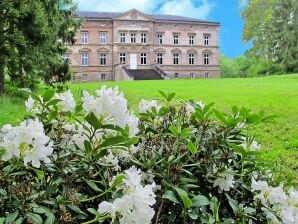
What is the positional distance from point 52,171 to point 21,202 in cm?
18

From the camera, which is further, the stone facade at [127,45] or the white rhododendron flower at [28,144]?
the stone facade at [127,45]

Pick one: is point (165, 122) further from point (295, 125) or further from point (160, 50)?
point (160, 50)

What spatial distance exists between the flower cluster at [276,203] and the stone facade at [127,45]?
46.5 metres

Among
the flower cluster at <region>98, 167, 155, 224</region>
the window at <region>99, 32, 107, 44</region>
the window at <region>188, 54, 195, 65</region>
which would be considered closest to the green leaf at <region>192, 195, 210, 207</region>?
the flower cluster at <region>98, 167, 155, 224</region>

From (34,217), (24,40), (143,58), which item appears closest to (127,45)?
(143,58)

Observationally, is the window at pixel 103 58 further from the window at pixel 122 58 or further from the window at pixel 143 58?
the window at pixel 143 58

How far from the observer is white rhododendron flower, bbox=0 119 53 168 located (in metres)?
1.35

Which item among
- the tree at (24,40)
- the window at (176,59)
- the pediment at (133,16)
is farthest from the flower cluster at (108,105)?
the window at (176,59)

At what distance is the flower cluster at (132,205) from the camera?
126 centimetres

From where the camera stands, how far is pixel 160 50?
51.7m

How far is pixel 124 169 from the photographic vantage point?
171 cm

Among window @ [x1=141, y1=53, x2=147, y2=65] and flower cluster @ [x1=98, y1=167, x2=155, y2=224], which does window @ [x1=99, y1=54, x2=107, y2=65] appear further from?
flower cluster @ [x1=98, y1=167, x2=155, y2=224]

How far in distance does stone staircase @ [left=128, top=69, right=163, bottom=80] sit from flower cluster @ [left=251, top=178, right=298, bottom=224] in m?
42.4

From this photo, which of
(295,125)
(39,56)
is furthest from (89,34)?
(295,125)
